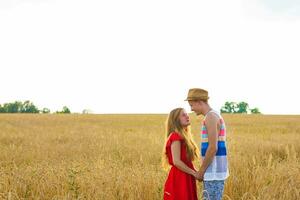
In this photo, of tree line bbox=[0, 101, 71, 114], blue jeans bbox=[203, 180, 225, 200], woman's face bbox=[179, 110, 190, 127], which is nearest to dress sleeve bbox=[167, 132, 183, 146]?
woman's face bbox=[179, 110, 190, 127]

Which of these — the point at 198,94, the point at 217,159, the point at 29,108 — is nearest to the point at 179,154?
the point at 217,159

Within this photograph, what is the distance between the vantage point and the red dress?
481 centimetres

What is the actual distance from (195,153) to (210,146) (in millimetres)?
508

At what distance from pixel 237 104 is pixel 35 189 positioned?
62297 mm

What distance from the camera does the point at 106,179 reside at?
21.4 ft

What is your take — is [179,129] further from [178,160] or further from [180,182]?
[180,182]

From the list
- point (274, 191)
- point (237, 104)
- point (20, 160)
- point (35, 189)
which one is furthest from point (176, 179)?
point (237, 104)

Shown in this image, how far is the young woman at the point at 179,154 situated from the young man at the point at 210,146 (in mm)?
207

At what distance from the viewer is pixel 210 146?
4.45m

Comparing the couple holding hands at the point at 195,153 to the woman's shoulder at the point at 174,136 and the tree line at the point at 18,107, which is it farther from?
the tree line at the point at 18,107

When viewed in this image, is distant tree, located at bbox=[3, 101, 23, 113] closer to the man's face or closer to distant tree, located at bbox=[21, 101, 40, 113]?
distant tree, located at bbox=[21, 101, 40, 113]

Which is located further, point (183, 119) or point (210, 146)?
point (183, 119)

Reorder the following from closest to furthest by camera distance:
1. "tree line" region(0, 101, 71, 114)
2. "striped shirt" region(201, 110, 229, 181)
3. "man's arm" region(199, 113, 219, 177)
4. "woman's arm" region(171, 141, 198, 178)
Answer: "man's arm" region(199, 113, 219, 177) < "striped shirt" region(201, 110, 229, 181) < "woman's arm" region(171, 141, 198, 178) < "tree line" region(0, 101, 71, 114)

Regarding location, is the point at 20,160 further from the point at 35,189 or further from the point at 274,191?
the point at 274,191
